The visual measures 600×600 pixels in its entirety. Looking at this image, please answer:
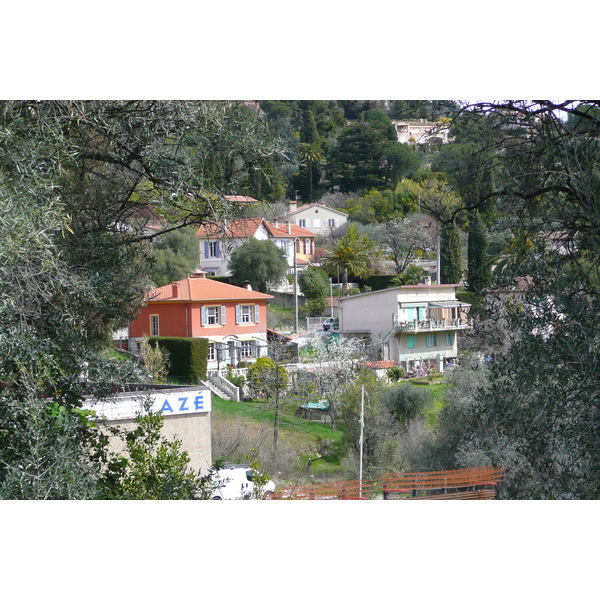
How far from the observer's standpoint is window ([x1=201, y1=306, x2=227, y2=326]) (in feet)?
60.9

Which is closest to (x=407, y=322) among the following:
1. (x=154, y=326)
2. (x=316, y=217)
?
(x=316, y=217)

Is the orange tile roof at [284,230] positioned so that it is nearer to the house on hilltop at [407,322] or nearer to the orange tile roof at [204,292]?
the orange tile roof at [204,292]

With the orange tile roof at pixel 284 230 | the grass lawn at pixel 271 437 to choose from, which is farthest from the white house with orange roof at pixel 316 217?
the grass lawn at pixel 271 437

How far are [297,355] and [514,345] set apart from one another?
14.7 meters

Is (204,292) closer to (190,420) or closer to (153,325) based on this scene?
(153,325)

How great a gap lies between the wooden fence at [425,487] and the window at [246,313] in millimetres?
7876

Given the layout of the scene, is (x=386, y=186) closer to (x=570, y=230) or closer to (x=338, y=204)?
(x=338, y=204)

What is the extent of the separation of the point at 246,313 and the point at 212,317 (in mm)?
939

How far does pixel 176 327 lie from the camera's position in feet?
60.3

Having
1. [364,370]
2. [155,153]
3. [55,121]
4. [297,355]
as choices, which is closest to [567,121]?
[155,153]

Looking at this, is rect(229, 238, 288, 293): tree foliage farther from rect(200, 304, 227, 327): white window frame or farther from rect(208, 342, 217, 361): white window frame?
rect(208, 342, 217, 361): white window frame

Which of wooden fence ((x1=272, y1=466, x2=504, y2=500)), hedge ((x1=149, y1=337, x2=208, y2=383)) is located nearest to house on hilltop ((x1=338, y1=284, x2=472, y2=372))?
hedge ((x1=149, y1=337, x2=208, y2=383))

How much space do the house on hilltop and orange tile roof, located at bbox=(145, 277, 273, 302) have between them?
95.4 inches

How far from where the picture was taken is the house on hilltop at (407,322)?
18.6 meters
